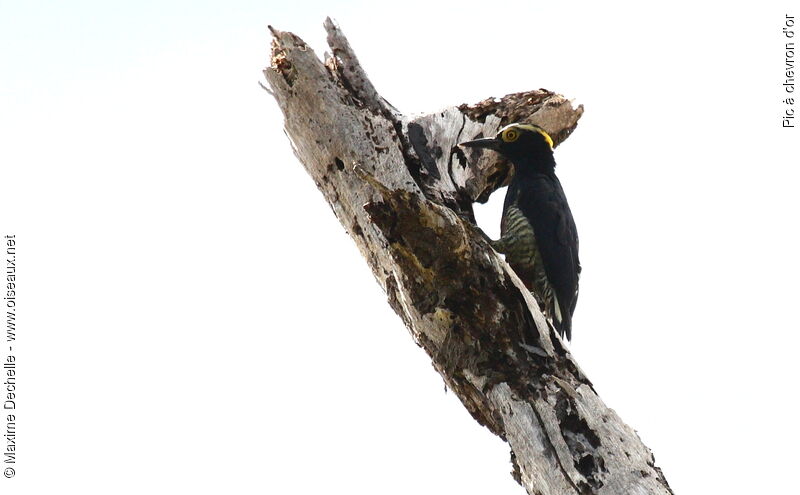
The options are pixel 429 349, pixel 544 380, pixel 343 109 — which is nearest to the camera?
pixel 544 380

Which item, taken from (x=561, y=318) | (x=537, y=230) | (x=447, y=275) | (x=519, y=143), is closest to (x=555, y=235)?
(x=537, y=230)

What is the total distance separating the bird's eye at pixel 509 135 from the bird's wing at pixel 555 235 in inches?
13.6

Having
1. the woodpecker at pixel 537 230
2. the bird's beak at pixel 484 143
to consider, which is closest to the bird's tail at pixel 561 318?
the woodpecker at pixel 537 230

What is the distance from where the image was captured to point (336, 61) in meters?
5.26

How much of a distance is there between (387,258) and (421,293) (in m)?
0.34

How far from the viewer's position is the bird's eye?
5.95 meters

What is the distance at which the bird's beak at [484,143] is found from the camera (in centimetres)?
568

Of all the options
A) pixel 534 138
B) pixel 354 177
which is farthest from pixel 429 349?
pixel 534 138

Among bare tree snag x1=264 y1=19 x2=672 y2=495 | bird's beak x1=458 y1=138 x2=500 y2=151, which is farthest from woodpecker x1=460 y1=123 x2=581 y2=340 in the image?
bare tree snag x1=264 y1=19 x2=672 y2=495

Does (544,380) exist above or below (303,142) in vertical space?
below

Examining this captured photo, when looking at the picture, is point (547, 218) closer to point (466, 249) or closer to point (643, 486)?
point (466, 249)

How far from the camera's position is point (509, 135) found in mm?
5961

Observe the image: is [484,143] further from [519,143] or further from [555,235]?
[555,235]

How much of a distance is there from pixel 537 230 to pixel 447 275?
1.73 meters
